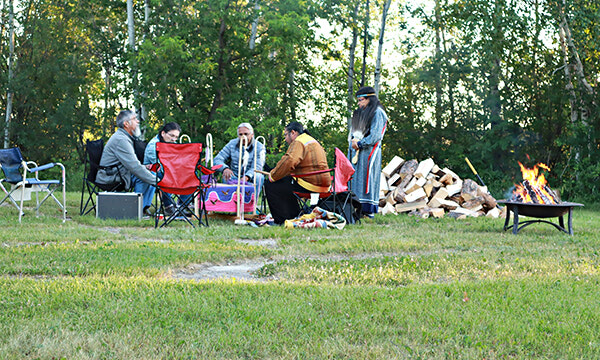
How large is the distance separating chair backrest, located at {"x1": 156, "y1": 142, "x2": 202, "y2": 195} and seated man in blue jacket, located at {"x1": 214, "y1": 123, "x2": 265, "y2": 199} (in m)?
0.96

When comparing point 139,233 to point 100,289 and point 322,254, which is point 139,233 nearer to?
point 322,254

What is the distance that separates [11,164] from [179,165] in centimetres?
224

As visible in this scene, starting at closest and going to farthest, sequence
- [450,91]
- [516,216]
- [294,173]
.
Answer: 1. [516,216]
2. [294,173]
3. [450,91]

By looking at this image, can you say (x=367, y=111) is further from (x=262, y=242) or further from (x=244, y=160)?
(x=262, y=242)

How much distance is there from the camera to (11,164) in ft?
23.9

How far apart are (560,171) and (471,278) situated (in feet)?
37.9

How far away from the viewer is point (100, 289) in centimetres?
328

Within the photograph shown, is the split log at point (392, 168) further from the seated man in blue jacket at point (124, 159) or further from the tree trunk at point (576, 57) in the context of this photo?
the tree trunk at point (576, 57)

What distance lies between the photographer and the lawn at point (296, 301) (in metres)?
2.49

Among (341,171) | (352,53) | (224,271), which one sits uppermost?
(352,53)

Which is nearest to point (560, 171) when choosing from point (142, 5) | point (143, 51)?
point (143, 51)

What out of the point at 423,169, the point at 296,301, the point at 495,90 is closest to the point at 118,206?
the point at 296,301

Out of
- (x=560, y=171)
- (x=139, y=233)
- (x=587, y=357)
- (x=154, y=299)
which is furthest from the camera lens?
(x=560, y=171)

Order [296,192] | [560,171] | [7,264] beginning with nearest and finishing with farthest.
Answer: [7,264] → [296,192] → [560,171]
